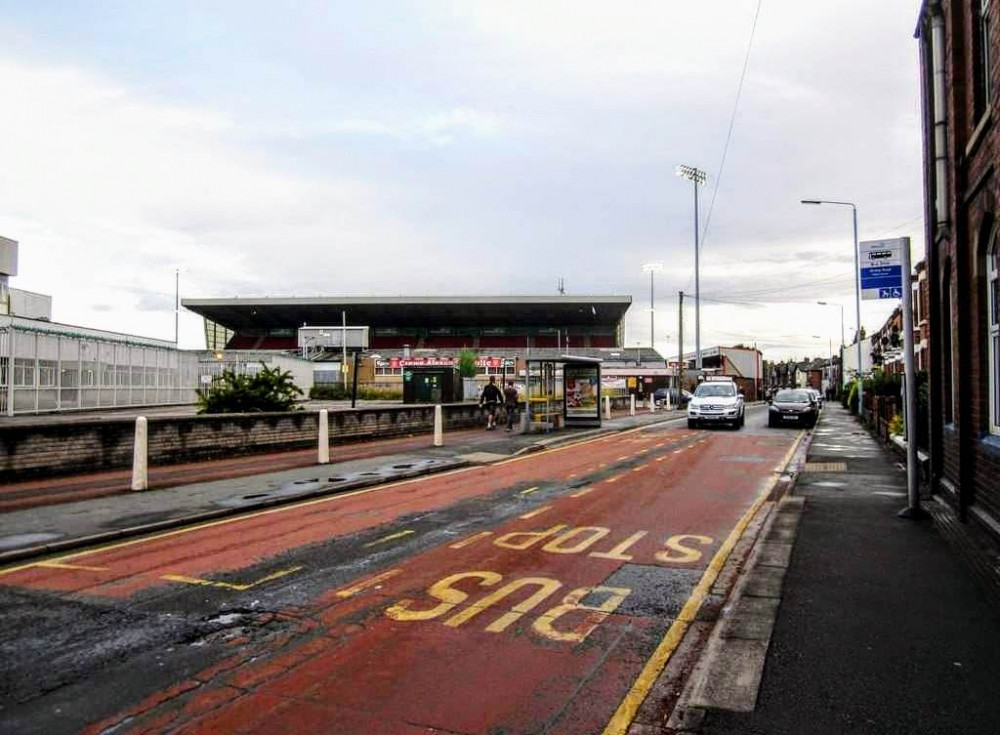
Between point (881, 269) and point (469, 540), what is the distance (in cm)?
639

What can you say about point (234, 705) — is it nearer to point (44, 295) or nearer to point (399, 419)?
point (399, 419)

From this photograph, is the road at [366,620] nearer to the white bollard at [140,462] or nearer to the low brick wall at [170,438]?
the white bollard at [140,462]

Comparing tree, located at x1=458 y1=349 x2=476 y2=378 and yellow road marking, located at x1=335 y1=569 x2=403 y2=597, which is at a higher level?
tree, located at x1=458 y1=349 x2=476 y2=378

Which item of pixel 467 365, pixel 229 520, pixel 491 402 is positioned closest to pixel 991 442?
pixel 229 520

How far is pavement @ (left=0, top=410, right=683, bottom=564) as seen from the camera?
8414 mm

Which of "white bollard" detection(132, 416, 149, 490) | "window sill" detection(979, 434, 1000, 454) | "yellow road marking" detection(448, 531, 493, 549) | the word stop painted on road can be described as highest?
"window sill" detection(979, 434, 1000, 454)

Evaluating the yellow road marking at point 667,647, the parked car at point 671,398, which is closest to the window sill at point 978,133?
the yellow road marking at point 667,647

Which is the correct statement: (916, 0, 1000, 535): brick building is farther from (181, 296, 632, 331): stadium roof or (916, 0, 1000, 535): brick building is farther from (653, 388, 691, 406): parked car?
(181, 296, 632, 331): stadium roof

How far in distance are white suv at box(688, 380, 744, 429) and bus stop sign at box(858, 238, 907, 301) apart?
1813 cm

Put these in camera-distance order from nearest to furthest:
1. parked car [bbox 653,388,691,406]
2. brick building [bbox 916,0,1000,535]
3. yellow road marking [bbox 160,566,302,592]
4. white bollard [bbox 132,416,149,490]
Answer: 1. yellow road marking [bbox 160,566,302,592]
2. brick building [bbox 916,0,1000,535]
3. white bollard [bbox 132,416,149,490]
4. parked car [bbox 653,388,691,406]

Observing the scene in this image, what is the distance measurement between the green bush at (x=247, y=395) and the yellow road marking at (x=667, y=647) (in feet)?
45.3

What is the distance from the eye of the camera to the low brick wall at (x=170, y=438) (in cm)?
1225

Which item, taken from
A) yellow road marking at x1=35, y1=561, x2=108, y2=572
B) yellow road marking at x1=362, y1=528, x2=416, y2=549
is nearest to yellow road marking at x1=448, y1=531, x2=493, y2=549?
yellow road marking at x1=362, y1=528, x2=416, y2=549

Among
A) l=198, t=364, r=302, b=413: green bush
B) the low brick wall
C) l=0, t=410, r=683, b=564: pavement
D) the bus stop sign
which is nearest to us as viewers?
l=0, t=410, r=683, b=564: pavement
